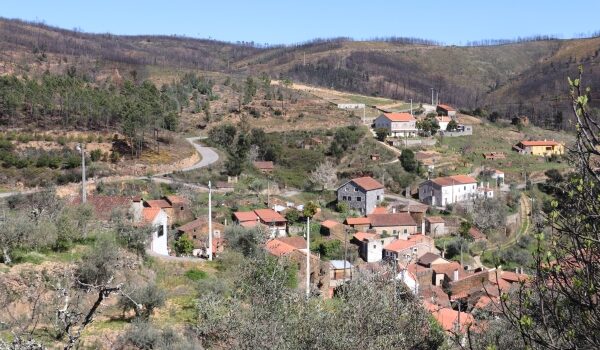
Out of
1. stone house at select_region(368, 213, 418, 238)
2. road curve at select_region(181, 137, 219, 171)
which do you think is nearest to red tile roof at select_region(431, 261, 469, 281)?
stone house at select_region(368, 213, 418, 238)

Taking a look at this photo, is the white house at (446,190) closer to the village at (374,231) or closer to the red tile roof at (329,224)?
the village at (374,231)

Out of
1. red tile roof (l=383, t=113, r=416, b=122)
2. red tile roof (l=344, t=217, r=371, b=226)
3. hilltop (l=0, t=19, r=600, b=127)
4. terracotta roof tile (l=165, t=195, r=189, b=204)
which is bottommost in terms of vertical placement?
red tile roof (l=344, t=217, r=371, b=226)

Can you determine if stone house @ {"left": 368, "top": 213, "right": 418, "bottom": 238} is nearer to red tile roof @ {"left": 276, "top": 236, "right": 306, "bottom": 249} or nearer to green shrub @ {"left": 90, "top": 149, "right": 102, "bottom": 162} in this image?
red tile roof @ {"left": 276, "top": 236, "right": 306, "bottom": 249}

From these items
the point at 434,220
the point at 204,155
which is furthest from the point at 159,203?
the point at 434,220

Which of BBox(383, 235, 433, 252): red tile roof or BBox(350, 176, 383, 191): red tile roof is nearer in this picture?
BBox(383, 235, 433, 252): red tile roof

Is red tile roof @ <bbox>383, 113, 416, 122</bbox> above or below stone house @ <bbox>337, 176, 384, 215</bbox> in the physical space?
above

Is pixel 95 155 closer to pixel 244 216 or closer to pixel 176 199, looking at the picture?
pixel 176 199

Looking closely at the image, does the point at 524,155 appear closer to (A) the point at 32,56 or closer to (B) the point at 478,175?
(B) the point at 478,175

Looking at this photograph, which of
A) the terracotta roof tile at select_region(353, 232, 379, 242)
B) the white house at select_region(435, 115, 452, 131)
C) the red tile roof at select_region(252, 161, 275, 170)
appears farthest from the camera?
the white house at select_region(435, 115, 452, 131)
